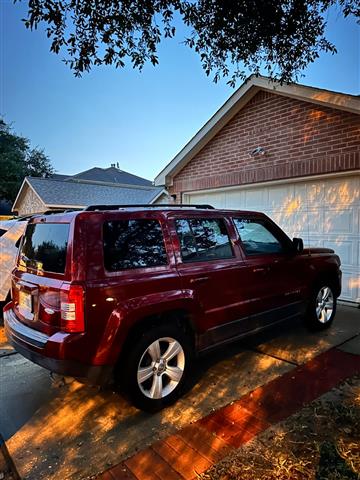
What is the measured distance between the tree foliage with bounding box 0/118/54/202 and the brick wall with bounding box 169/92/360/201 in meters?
26.0

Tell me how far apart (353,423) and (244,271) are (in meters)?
1.71

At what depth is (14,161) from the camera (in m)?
30.1

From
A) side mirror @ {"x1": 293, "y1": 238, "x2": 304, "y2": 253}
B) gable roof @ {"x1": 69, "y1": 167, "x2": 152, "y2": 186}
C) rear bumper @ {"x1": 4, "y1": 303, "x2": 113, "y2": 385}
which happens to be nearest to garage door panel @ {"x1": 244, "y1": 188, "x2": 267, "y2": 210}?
side mirror @ {"x1": 293, "y1": 238, "x2": 304, "y2": 253}

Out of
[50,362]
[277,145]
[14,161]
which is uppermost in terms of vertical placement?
[14,161]

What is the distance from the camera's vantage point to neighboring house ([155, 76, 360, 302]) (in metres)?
6.24

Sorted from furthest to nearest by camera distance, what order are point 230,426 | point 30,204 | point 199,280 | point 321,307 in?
point 30,204, point 321,307, point 199,280, point 230,426

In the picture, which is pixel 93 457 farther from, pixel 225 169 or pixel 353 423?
pixel 225 169

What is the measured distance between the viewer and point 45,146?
34.7 metres

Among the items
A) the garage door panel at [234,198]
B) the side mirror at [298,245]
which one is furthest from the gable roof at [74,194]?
the side mirror at [298,245]

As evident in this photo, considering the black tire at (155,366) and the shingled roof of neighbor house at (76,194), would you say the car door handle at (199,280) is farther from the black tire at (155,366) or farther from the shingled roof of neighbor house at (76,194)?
the shingled roof of neighbor house at (76,194)

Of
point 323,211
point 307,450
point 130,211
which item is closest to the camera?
point 307,450

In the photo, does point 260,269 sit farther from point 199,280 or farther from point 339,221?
point 339,221

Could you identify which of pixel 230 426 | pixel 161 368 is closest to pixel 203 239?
pixel 161 368

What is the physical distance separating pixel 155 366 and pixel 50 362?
2.97 feet
